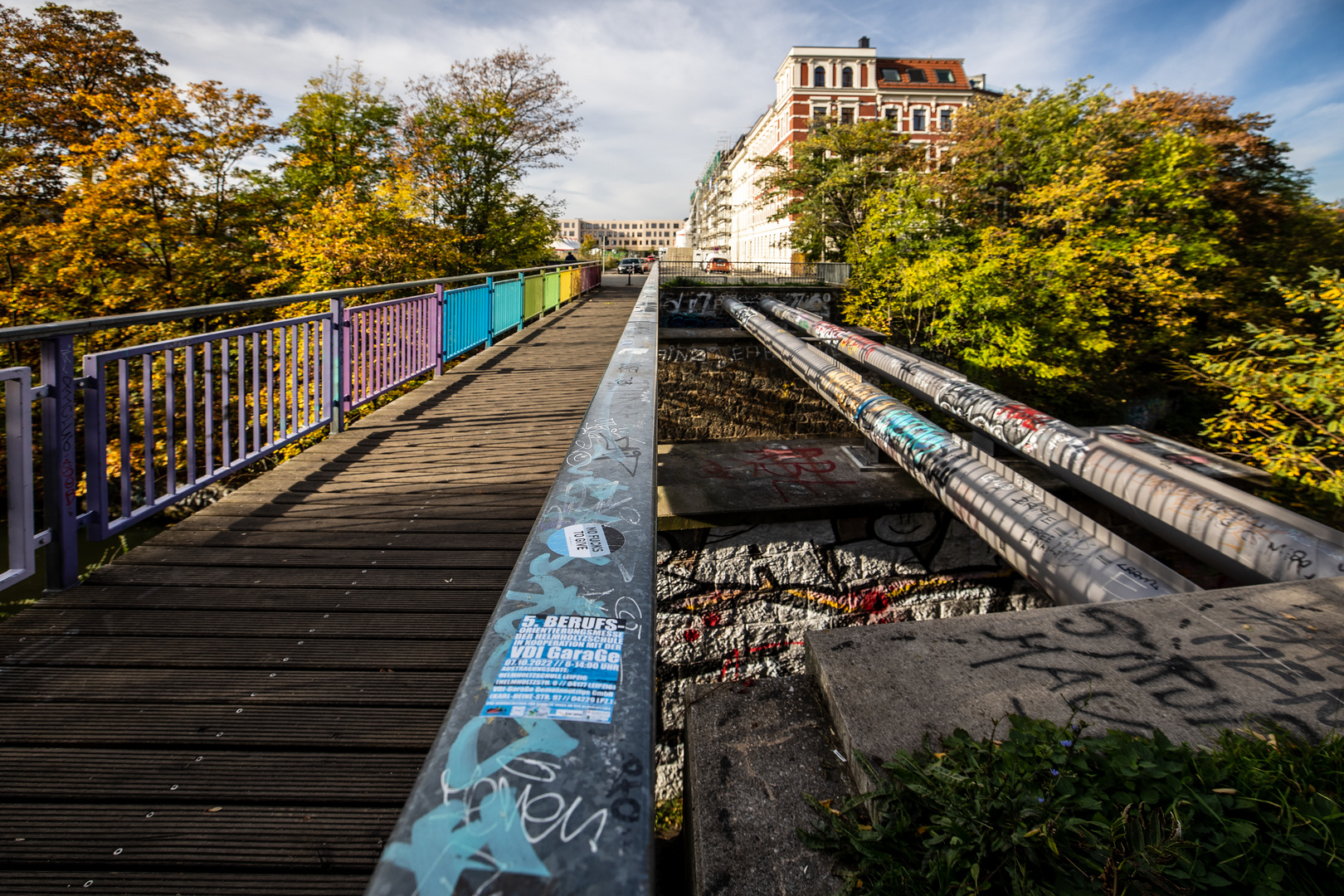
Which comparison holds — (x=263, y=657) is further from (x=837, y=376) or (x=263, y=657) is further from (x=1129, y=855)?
(x=837, y=376)

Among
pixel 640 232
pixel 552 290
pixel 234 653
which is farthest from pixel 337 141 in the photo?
pixel 640 232

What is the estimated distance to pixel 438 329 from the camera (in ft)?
25.6

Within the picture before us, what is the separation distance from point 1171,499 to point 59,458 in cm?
678

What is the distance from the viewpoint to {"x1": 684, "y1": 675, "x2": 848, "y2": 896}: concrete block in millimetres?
1689

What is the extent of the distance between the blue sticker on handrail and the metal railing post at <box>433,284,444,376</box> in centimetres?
731

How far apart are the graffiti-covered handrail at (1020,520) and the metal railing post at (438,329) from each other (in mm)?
5321

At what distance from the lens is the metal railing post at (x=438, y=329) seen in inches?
304

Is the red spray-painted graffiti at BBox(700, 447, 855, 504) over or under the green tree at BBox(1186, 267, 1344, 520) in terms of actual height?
under

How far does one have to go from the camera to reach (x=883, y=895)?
1421 mm

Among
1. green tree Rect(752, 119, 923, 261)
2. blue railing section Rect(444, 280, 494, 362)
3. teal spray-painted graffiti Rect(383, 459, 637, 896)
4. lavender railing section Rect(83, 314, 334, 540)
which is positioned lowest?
teal spray-painted graffiti Rect(383, 459, 637, 896)

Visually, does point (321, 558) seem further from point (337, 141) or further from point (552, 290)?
point (337, 141)

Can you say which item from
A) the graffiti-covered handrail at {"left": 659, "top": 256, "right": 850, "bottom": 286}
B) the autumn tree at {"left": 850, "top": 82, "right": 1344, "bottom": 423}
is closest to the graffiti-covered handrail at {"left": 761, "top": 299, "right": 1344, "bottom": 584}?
the autumn tree at {"left": 850, "top": 82, "right": 1344, "bottom": 423}

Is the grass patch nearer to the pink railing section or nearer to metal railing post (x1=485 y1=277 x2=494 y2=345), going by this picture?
the pink railing section

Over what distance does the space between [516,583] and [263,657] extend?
5.36 feet
